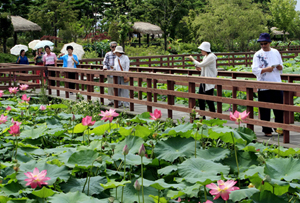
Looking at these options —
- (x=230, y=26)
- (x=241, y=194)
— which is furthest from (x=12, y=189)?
(x=230, y=26)

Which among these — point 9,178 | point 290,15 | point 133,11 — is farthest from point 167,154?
point 290,15

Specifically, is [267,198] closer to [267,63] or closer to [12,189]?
[12,189]

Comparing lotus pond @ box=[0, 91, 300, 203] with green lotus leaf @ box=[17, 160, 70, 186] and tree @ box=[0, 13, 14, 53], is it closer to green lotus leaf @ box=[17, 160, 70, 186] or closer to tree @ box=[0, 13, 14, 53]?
green lotus leaf @ box=[17, 160, 70, 186]

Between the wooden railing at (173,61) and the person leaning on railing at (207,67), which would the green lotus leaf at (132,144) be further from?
the wooden railing at (173,61)

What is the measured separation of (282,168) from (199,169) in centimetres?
58

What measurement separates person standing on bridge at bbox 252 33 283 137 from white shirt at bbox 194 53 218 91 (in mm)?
1019

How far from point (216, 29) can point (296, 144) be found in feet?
118

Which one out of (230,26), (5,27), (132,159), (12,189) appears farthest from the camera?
(230,26)

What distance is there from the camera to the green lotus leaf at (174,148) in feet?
10.4

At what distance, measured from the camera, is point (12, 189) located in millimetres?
2689

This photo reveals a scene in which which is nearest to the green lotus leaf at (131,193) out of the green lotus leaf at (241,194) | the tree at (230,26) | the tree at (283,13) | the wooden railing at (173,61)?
the green lotus leaf at (241,194)

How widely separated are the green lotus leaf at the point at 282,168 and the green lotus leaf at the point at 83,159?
4.13 feet

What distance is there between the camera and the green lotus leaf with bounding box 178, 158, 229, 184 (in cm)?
270

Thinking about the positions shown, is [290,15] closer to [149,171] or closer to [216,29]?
[216,29]
